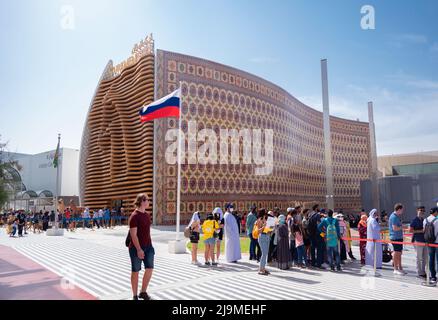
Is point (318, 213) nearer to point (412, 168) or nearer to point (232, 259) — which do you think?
point (232, 259)

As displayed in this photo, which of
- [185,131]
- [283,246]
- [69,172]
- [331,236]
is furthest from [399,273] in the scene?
[69,172]

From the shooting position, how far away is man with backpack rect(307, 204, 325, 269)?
980 centimetres

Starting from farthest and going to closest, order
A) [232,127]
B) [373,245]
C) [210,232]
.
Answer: [232,127] → [210,232] → [373,245]

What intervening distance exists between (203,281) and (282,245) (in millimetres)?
2751

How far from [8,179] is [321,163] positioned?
40.5 meters

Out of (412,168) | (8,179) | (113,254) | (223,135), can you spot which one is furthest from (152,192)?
(412,168)

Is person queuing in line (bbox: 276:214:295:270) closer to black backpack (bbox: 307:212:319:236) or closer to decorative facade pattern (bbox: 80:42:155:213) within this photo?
black backpack (bbox: 307:212:319:236)

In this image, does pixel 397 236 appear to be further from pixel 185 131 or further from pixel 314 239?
pixel 185 131

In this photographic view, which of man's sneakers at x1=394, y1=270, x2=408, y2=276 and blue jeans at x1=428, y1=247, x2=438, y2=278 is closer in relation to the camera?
blue jeans at x1=428, y1=247, x2=438, y2=278

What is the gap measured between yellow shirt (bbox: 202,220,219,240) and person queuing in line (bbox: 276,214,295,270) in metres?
1.81

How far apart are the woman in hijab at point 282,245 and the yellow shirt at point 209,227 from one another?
181 centimetres

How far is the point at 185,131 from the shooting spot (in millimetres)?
29234

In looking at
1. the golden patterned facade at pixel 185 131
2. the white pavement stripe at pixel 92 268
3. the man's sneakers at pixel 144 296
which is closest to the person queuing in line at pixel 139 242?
the man's sneakers at pixel 144 296

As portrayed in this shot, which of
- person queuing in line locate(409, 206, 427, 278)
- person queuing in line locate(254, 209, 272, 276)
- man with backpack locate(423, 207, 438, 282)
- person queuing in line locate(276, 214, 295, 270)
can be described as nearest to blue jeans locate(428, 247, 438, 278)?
man with backpack locate(423, 207, 438, 282)
